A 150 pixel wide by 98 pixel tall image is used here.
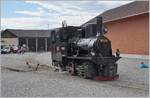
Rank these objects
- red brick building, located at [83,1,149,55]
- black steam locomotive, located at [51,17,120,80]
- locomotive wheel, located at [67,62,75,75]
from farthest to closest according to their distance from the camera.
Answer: red brick building, located at [83,1,149,55] → locomotive wheel, located at [67,62,75,75] → black steam locomotive, located at [51,17,120,80]

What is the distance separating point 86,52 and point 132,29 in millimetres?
14656

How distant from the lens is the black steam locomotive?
17.6m

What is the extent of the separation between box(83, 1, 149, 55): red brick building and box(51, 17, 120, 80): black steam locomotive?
33.0 feet

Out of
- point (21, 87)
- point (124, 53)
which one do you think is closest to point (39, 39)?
point (124, 53)

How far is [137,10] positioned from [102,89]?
62.5 ft

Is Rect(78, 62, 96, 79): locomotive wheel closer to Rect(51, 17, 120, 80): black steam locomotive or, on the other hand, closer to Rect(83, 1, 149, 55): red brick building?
Rect(51, 17, 120, 80): black steam locomotive

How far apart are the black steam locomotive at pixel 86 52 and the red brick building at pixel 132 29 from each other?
10.1m

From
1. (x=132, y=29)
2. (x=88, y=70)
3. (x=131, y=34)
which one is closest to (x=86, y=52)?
(x=88, y=70)

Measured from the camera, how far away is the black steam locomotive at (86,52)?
17578 millimetres

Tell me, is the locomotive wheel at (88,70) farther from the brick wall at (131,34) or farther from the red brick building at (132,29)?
the brick wall at (131,34)

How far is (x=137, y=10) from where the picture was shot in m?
31.7

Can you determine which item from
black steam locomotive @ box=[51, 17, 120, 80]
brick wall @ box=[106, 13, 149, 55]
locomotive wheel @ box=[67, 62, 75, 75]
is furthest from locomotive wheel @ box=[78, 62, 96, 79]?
brick wall @ box=[106, 13, 149, 55]

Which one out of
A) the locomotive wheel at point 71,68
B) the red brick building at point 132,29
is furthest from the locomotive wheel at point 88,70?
the red brick building at point 132,29

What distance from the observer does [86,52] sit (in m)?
18.7
